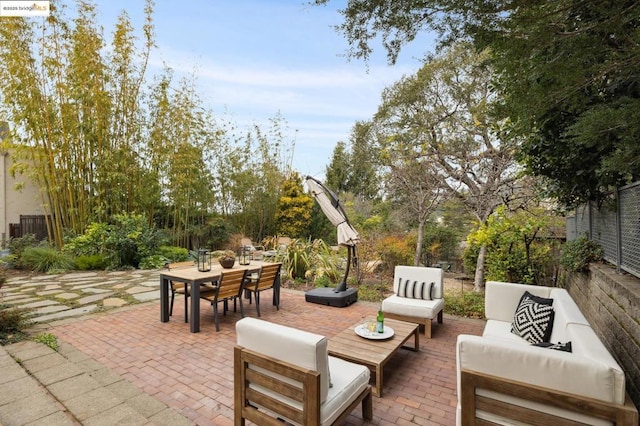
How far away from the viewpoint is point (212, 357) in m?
3.13

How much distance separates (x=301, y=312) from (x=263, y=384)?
→ 9.75ft

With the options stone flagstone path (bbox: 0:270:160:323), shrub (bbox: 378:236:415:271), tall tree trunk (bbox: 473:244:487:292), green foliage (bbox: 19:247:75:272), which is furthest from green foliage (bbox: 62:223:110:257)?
tall tree trunk (bbox: 473:244:487:292)

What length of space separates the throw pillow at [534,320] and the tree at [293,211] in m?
9.17

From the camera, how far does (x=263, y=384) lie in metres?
1.80

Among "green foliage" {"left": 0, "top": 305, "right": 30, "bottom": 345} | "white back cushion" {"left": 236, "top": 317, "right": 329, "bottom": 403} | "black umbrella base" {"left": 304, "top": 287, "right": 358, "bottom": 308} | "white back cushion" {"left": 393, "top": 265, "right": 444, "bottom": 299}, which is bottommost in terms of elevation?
"black umbrella base" {"left": 304, "top": 287, "right": 358, "bottom": 308}

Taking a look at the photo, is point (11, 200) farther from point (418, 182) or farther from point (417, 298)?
point (417, 298)

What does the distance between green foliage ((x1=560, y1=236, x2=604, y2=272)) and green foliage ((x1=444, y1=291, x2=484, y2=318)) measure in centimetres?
126

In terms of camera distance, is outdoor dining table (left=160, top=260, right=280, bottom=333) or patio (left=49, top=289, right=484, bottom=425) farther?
outdoor dining table (left=160, top=260, right=280, bottom=333)

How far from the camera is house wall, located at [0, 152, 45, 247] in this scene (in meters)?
9.62

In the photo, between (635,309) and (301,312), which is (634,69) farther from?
(301,312)

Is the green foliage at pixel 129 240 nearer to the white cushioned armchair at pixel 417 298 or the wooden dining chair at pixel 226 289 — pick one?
the wooden dining chair at pixel 226 289

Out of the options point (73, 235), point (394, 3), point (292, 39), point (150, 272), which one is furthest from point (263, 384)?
point (73, 235)

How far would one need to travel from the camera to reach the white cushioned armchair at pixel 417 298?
12.3 ft

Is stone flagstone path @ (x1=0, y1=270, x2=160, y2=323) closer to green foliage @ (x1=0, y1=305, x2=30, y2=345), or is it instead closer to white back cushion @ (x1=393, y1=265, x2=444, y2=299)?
green foliage @ (x1=0, y1=305, x2=30, y2=345)
